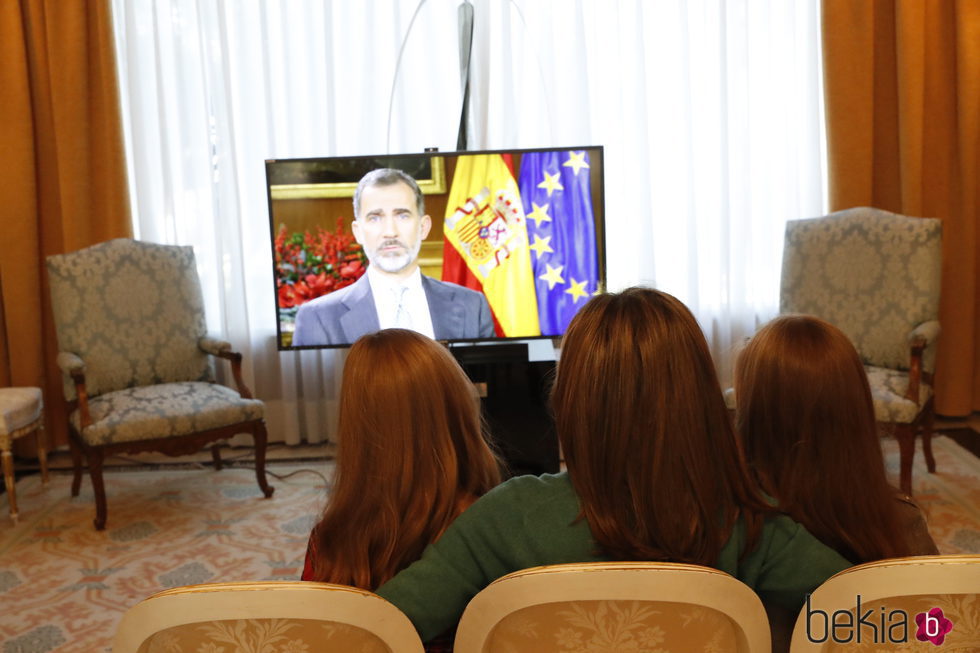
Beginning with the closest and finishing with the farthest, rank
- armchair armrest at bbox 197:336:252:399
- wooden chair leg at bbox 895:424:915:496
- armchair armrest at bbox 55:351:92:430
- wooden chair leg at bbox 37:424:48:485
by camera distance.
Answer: wooden chair leg at bbox 895:424:915:496 < armchair armrest at bbox 55:351:92:430 < armchair armrest at bbox 197:336:252:399 < wooden chair leg at bbox 37:424:48:485

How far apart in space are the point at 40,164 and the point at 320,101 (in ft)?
4.39

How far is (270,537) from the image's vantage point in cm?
331

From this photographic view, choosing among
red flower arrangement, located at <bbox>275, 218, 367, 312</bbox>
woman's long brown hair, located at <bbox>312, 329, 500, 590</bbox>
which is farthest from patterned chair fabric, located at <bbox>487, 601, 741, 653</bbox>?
red flower arrangement, located at <bbox>275, 218, 367, 312</bbox>

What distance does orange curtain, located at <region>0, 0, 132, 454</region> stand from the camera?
4.11m

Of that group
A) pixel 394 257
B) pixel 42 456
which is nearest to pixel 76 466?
pixel 42 456

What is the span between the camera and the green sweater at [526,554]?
3.93ft

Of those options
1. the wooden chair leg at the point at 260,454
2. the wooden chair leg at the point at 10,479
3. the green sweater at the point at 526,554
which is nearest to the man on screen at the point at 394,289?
the wooden chair leg at the point at 260,454

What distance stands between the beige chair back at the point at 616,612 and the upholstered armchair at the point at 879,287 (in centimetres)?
258

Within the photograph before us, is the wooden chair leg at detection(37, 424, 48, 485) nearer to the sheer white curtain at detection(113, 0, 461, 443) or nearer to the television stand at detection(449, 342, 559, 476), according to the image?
the sheer white curtain at detection(113, 0, 461, 443)

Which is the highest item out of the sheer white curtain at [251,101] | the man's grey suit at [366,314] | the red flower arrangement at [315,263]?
the sheer white curtain at [251,101]

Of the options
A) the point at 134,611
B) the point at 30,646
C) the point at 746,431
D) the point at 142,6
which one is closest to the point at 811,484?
the point at 746,431

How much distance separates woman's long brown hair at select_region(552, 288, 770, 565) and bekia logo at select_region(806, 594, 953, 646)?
233 mm

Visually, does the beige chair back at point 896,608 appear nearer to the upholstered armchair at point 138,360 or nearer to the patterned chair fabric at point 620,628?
the patterned chair fabric at point 620,628

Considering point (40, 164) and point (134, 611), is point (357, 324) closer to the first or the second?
point (40, 164)
